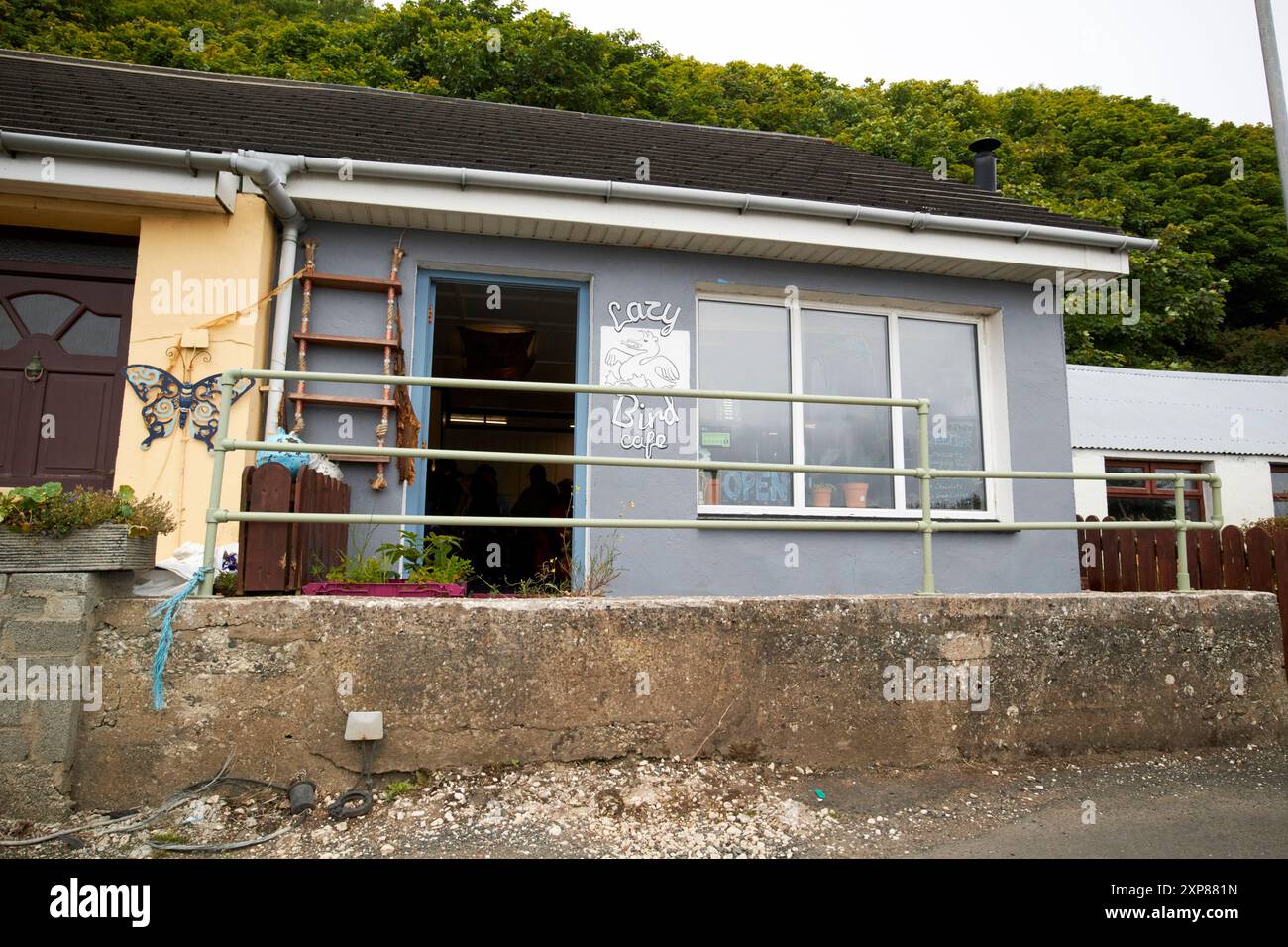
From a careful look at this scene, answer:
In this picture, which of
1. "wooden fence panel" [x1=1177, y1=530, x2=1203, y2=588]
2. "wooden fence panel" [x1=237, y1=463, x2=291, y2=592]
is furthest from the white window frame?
"wooden fence panel" [x1=237, y1=463, x2=291, y2=592]

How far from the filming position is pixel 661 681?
3521 mm

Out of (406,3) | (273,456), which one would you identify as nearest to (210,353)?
(273,456)

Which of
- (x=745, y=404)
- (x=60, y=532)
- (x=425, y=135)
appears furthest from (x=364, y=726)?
(x=425, y=135)

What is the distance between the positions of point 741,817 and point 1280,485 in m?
16.7

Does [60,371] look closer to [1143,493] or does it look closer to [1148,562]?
[1148,562]

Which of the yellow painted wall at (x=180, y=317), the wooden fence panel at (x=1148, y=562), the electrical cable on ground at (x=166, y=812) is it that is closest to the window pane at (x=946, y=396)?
the wooden fence panel at (x=1148, y=562)

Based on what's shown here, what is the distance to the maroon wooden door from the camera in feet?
16.6

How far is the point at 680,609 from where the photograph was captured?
11.7 feet

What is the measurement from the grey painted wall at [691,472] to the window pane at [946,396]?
0.29 m

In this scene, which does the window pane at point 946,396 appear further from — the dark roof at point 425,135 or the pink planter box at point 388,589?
the pink planter box at point 388,589

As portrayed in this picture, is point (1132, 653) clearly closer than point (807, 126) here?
Yes

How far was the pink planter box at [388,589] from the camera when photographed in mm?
3588

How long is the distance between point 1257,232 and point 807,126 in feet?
57.5
